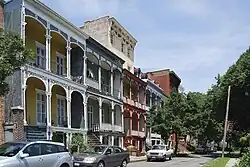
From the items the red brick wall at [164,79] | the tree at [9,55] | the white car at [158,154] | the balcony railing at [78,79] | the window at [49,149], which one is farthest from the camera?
the red brick wall at [164,79]

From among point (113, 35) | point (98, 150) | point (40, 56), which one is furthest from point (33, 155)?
point (113, 35)

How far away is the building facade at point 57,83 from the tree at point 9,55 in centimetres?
915

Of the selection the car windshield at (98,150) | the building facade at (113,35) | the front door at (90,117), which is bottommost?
the car windshield at (98,150)

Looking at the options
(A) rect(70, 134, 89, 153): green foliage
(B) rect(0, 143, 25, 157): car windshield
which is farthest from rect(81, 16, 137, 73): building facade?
(B) rect(0, 143, 25, 157): car windshield

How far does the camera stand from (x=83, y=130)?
33.2 m

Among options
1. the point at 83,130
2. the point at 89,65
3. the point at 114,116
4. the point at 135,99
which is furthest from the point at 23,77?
the point at 135,99

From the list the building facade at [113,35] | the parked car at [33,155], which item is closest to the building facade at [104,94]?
the building facade at [113,35]

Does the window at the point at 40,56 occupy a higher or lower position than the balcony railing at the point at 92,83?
higher

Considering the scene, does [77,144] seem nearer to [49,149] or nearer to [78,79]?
[78,79]

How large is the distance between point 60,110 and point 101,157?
38.6ft

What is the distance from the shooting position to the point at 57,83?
29.3m

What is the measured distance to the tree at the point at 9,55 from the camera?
14.7m

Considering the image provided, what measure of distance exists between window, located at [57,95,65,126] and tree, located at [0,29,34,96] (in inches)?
630

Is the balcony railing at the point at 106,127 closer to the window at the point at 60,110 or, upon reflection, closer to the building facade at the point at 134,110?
the building facade at the point at 134,110
